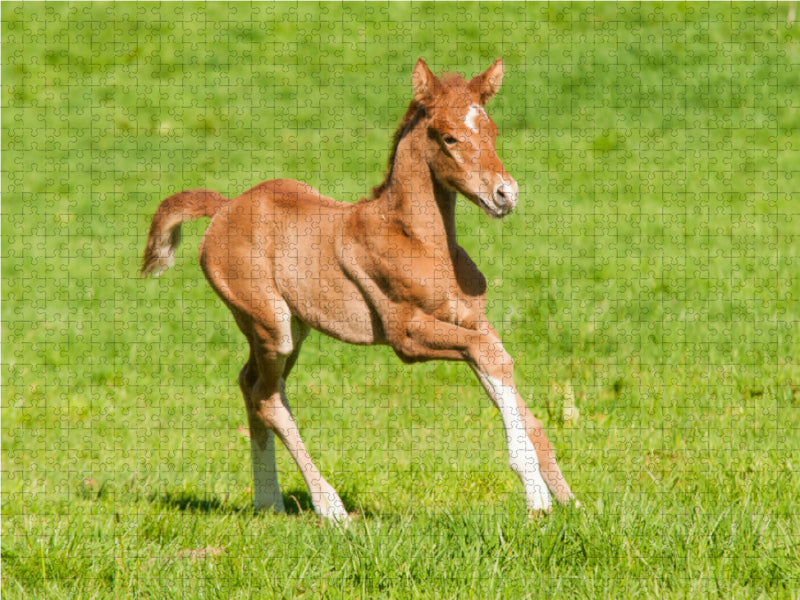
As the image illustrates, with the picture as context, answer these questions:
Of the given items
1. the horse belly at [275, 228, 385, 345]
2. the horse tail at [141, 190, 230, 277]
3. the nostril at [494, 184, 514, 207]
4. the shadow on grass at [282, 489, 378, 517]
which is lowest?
the shadow on grass at [282, 489, 378, 517]

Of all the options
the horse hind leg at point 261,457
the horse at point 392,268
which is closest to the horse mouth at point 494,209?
the horse at point 392,268

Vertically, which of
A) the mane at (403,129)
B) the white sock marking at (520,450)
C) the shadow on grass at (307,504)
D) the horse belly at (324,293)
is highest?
the mane at (403,129)

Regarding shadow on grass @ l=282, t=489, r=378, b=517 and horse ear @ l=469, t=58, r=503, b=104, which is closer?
horse ear @ l=469, t=58, r=503, b=104

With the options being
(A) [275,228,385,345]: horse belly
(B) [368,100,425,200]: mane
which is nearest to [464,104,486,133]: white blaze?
(B) [368,100,425,200]: mane

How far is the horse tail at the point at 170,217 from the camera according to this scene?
19.3 feet

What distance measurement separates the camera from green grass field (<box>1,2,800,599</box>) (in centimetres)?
437

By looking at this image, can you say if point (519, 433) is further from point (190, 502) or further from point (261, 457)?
point (190, 502)

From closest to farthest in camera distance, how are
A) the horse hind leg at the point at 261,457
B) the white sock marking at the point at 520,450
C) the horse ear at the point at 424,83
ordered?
1. the white sock marking at the point at 520,450
2. the horse ear at the point at 424,83
3. the horse hind leg at the point at 261,457

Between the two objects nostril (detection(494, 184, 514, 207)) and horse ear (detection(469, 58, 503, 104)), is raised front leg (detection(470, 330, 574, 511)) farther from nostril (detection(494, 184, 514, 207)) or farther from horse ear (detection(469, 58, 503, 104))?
horse ear (detection(469, 58, 503, 104))

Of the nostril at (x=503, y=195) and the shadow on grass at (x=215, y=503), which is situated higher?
the nostril at (x=503, y=195)

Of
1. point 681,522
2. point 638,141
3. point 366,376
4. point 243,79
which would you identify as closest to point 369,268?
point 681,522

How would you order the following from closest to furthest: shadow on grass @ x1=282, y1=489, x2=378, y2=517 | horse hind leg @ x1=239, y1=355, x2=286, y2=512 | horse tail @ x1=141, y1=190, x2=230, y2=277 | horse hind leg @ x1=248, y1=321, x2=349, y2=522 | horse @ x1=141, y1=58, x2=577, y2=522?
horse @ x1=141, y1=58, x2=577, y2=522 → horse hind leg @ x1=248, y1=321, x2=349, y2=522 → shadow on grass @ x1=282, y1=489, x2=378, y2=517 → horse hind leg @ x1=239, y1=355, x2=286, y2=512 → horse tail @ x1=141, y1=190, x2=230, y2=277

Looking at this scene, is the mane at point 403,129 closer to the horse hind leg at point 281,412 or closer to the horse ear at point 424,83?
the horse ear at point 424,83

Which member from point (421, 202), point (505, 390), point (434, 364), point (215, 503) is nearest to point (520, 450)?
point (505, 390)
